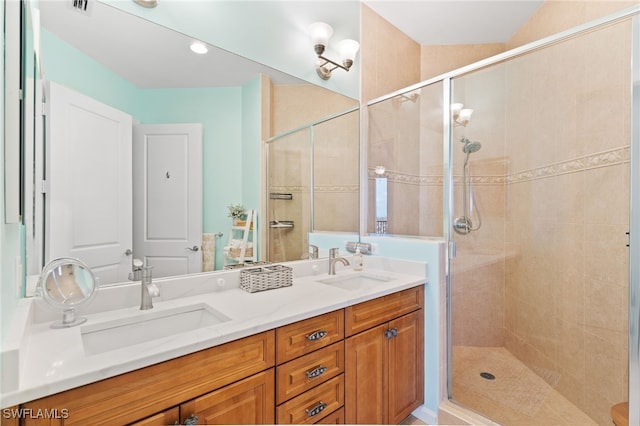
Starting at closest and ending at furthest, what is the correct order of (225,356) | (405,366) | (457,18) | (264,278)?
(225,356) → (264,278) → (405,366) → (457,18)

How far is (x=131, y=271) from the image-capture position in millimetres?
1362

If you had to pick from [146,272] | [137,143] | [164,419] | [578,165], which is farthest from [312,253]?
[578,165]

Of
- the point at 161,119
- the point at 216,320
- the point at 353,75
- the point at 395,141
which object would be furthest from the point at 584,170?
the point at 161,119

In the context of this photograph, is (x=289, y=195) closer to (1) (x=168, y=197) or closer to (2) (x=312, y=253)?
(2) (x=312, y=253)

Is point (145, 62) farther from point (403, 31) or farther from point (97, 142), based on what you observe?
point (403, 31)

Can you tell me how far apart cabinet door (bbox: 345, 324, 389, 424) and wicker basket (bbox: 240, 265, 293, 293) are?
473mm

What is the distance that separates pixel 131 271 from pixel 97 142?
561 millimetres

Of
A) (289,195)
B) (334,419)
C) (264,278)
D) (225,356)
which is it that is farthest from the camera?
(289,195)

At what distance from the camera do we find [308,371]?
127 centimetres

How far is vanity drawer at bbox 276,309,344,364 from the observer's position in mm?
1192

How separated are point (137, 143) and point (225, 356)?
0.99 meters

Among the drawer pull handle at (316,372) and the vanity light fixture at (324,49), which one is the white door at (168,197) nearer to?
the drawer pull handle at (316,372)

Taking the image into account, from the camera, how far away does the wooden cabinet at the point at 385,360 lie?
1.46 metres

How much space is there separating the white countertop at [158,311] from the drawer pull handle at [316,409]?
380 millimetres
